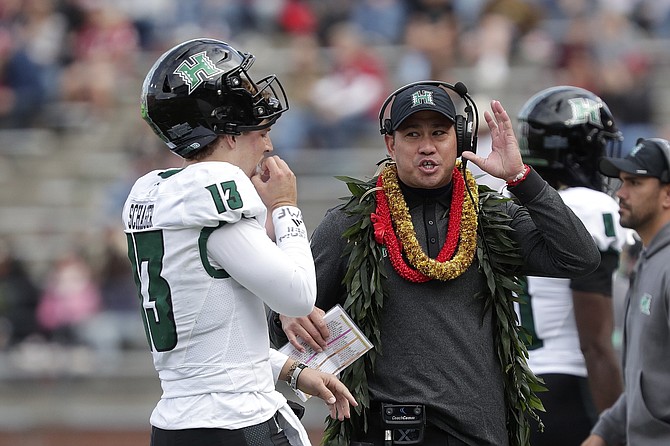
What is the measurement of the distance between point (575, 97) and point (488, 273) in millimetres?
1670

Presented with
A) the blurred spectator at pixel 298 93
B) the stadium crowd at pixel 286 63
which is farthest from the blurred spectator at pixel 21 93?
the blurred spectator at pixel 298 93

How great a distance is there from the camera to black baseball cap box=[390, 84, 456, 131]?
4191 millimetres

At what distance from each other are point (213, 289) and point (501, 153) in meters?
1.20

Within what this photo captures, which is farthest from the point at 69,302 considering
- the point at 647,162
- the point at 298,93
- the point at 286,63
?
the point at 647,162

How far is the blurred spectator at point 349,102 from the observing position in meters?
13.1

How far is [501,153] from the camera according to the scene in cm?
419

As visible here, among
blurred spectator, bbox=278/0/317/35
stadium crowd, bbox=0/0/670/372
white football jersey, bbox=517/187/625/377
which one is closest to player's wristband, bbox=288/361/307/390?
white football jersey, bbox=517/187/625/377

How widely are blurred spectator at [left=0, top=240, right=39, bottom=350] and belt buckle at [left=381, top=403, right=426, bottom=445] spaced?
8519mm

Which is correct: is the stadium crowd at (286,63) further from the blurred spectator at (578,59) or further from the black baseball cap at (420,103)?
the black baseball cap at (420,103)

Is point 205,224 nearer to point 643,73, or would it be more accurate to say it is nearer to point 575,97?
point 575,97

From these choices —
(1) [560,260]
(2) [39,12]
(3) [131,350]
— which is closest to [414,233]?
(1) [560,260]

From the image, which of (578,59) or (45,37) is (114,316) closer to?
(45,37)

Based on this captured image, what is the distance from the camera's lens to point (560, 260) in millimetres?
4148

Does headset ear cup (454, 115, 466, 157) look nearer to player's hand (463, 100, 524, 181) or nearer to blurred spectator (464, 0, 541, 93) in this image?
player's hand (463, 100, 524, 181)
